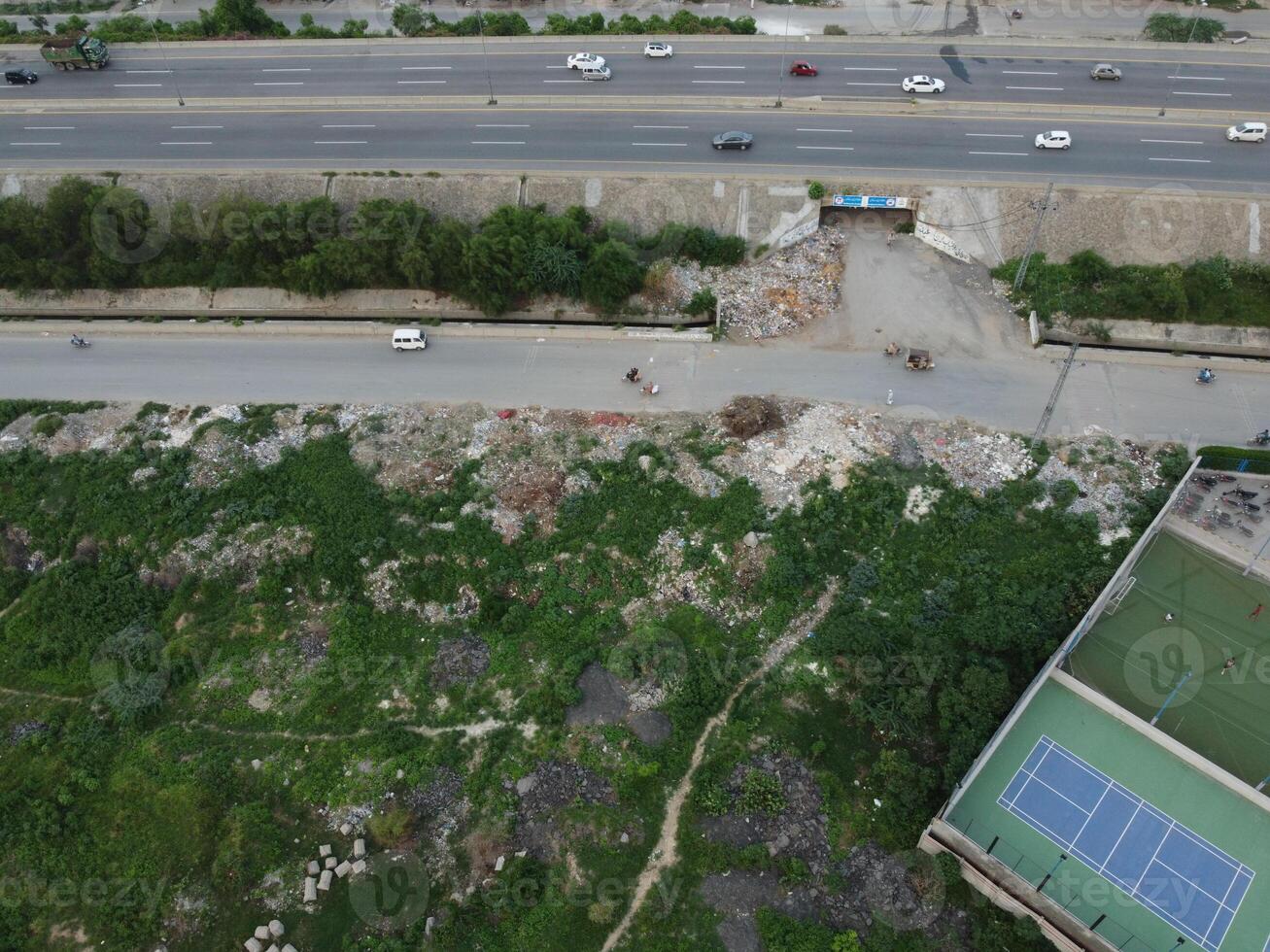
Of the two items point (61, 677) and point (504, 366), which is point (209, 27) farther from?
point (61, 677)

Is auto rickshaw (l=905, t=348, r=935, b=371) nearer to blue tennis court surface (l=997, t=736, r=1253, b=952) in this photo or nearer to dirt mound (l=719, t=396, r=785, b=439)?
dirt mound (l=719, t=396, r=785, b=439)

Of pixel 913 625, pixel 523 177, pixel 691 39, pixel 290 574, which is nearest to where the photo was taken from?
pixel 913 625

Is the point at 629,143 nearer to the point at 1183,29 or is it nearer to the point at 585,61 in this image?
the point at 585,61

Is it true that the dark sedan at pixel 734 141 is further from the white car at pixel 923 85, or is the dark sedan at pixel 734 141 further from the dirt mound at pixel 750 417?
the dirt mound at pixel 750 417

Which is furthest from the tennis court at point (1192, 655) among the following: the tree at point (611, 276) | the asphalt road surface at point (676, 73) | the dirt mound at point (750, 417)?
the asphalt road surface at point (676, 73)

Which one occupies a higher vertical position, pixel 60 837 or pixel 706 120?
pixel 706 120

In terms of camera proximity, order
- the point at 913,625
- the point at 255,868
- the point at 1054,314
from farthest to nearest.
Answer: the point at 1054,314 < the point at 913,625 < the point at 255,868

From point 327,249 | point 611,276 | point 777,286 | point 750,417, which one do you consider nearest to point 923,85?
point 777,286

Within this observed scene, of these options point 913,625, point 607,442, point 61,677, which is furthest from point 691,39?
point 61,677
